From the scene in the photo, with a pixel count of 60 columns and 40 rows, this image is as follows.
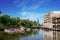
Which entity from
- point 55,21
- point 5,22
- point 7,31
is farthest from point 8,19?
point 55,21

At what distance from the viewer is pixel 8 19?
14.8 meters

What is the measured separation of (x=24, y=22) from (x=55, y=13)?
335cm

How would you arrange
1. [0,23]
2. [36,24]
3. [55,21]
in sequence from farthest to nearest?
[36,24] < [55,21] < [0,23]

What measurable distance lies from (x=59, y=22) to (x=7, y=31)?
286 inches

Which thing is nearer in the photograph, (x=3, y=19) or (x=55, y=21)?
(x=3, y=19)

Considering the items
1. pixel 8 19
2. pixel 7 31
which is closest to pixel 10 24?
pixel 8 19

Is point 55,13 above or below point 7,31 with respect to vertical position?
above

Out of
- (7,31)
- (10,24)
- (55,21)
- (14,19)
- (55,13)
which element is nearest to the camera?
(7,31)

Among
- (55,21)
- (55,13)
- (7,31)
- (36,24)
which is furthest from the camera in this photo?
(36,24)

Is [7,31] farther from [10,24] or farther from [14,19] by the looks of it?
[14,19]

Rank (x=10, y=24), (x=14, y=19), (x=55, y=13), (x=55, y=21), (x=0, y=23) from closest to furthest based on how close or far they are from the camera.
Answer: (x=0, y=23)
(x=10, y=24)
(x=14, y=19)
(x=55, y=21)
(x=55, y=13)

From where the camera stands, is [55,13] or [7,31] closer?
[7,31]

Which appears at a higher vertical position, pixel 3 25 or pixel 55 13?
pixel 55 13

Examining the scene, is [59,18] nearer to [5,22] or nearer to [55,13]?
[55,13]
